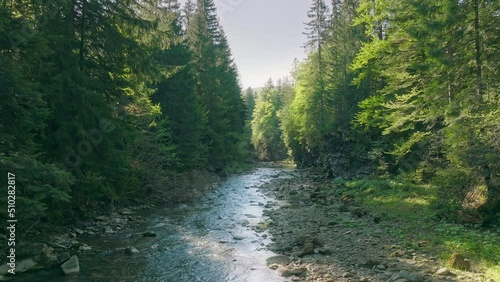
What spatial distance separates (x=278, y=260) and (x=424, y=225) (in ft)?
20.1

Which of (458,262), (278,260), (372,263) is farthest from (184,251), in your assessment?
(458,262)

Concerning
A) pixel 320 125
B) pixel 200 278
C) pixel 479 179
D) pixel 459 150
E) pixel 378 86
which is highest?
pixel 378 86

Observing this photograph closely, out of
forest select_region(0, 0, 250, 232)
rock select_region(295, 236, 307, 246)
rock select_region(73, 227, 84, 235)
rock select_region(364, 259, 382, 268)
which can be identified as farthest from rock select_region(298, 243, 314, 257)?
rock select_region(73, 227, 84, 235)

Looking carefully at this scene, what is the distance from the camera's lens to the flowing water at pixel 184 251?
978cm

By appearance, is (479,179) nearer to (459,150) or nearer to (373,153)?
(459,150)

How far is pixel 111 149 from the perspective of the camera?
44.9 ft

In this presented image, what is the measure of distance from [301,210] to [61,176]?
13.4 metres

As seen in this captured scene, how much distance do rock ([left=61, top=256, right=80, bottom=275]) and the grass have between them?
10147 mm

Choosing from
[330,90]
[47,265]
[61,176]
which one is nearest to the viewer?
[61,176]

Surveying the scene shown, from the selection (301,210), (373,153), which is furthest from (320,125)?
(301,210)

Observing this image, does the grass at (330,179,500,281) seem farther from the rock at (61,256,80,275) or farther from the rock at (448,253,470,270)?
the rock at (61,256,80,275)

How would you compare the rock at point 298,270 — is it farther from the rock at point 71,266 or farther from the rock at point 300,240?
the rock at point 71,266

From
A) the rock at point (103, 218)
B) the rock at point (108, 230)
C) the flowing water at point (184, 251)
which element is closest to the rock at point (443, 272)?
the flowing water at point (184, 251)

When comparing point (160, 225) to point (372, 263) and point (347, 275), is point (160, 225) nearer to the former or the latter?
point (347, 275)
